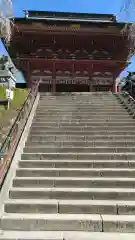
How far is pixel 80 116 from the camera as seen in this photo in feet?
33.6

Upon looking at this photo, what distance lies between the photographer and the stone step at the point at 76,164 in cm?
659

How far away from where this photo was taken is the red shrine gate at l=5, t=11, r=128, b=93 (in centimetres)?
2072

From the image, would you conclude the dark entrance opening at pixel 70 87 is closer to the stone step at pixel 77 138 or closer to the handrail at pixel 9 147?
the handrail at pixel 9 147

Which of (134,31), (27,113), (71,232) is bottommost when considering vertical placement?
(71,232)

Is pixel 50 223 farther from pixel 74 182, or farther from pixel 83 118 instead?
pixel 83 118

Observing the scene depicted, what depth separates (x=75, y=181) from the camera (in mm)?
5914

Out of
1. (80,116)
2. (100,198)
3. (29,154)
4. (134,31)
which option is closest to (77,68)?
(80,116)

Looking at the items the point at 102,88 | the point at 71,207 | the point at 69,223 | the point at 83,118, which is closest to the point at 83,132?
the point at 83,118

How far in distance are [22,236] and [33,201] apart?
97 centimetres

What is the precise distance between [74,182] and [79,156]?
117 centimetres

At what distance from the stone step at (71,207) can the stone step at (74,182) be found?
26.3 inches

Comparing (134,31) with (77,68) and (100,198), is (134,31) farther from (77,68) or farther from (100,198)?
(77,68)

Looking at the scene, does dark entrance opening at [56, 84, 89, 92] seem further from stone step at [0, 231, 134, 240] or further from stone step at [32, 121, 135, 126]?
stone step at [0, 231, 134, 240]

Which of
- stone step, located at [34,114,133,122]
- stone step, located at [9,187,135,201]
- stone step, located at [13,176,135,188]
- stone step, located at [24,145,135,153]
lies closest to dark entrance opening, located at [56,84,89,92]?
stone step, located at [34,114,133,122]
